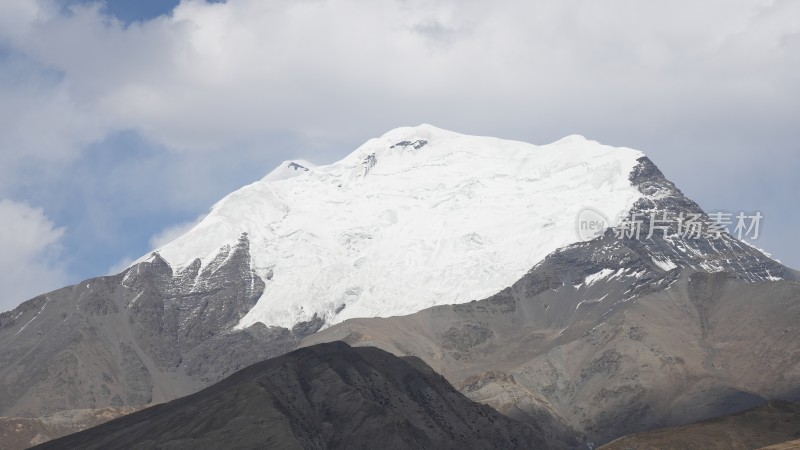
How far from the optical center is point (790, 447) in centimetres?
19562
